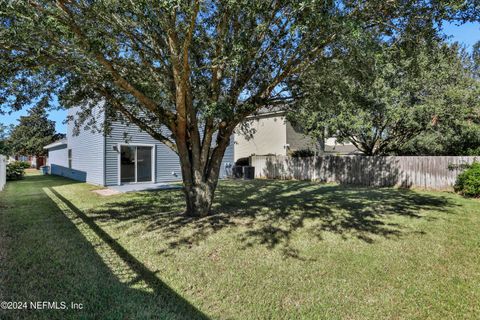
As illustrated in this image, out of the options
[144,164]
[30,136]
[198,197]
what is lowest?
[198,197]

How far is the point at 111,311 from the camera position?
2.86 m

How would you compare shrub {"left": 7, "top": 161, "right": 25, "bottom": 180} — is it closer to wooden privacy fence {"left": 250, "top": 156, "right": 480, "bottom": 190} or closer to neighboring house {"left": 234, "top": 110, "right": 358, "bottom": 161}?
neighboring house {"left": 234, "top": 110, "right": 358, "bottom": 161}

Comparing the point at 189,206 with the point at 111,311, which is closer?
the point at 111,311

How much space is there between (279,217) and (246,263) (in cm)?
278

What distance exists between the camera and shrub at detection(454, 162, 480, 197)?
9.76 meters

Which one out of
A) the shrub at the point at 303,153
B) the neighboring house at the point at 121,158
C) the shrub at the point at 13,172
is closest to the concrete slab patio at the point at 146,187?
the neighboring house at the point at 121,158

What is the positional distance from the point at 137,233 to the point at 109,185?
9.07m

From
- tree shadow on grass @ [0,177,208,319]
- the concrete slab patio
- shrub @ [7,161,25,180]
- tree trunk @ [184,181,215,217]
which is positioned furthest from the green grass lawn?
shrub @ [7,161,25,180]

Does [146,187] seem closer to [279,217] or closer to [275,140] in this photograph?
[279,217]

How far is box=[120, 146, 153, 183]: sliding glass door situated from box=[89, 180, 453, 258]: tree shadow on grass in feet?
16.6

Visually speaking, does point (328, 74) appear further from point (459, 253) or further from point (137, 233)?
point (137, 233)

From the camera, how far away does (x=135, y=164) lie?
14703 mm

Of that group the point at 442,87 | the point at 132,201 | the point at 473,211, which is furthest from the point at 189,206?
the point at 442,87

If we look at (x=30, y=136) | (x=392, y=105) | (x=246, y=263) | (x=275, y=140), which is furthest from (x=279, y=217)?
(x=30, y=136)
